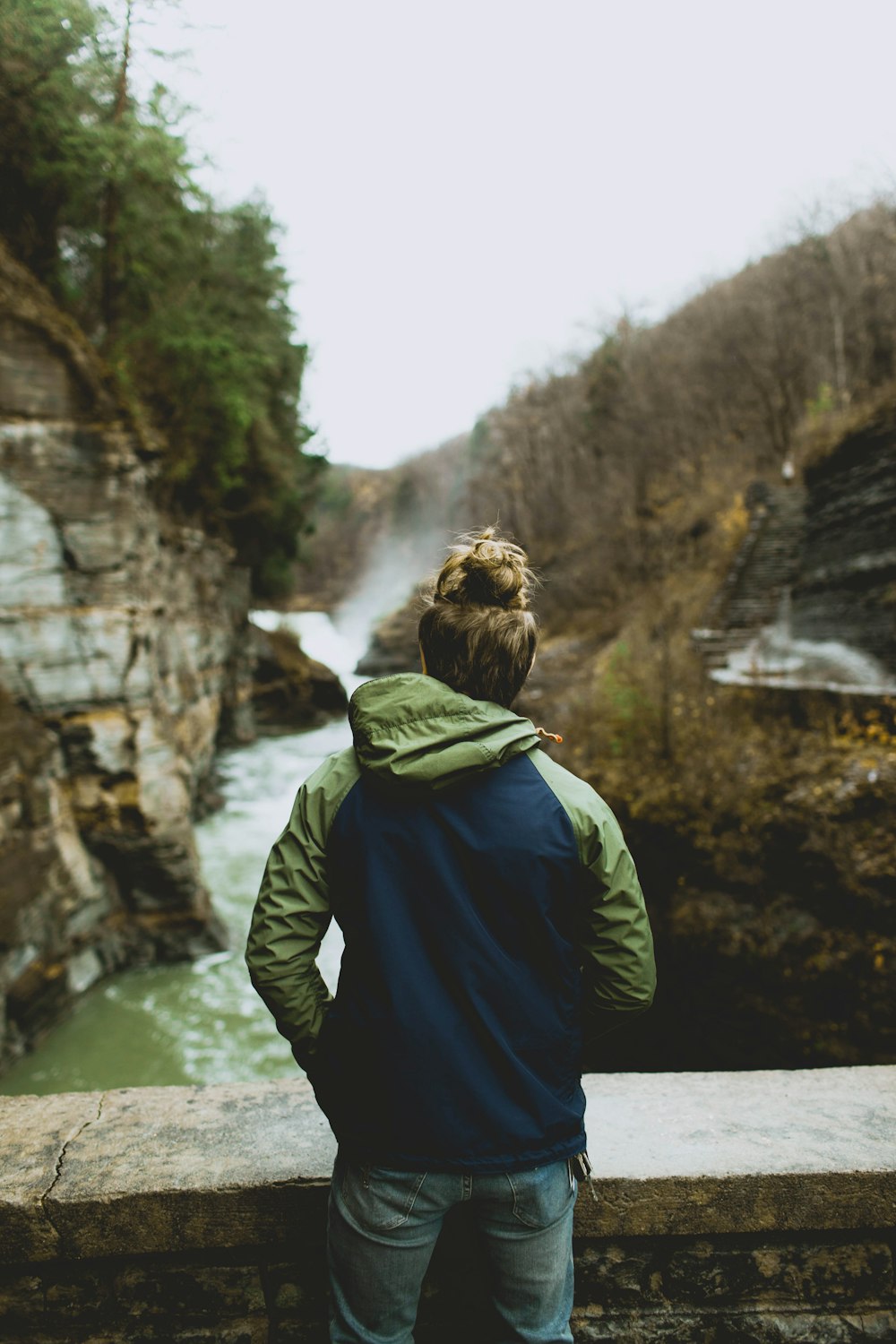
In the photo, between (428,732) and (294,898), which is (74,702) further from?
(428,732)

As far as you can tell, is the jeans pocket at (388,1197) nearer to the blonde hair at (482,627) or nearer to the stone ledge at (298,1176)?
the stone ledge at (298,1176)

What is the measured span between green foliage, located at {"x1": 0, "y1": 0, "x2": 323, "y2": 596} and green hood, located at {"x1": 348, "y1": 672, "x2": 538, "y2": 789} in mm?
10551

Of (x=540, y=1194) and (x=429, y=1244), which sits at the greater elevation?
A: (x=540, y=1194)

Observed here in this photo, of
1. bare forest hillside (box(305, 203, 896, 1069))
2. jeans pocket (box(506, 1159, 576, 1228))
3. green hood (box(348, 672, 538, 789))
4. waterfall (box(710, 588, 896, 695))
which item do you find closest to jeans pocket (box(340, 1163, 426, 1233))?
jeans pocket (box(506, 1159, 576, 1228))

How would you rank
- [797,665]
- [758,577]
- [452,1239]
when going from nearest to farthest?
1. [452,1239]
2. [797,665]
3. [758,577]

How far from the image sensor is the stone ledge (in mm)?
1676

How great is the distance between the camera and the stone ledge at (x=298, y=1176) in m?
1.68

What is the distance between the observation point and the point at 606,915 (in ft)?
4.61

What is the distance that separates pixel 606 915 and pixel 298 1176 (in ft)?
3.40

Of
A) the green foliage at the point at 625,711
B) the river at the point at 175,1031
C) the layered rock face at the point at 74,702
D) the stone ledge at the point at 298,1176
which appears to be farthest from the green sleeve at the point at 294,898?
the green foliage at the point at 625,711

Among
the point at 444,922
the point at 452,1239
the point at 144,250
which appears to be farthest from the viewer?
the point at 144,250

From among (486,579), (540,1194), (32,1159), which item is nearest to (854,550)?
(486,579)

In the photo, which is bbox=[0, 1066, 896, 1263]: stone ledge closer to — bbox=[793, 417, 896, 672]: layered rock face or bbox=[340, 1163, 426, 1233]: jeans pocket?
bbox=[340, 1163, 426, 1233]: jeans pocket

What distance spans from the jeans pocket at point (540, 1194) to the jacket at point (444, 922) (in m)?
0.04
